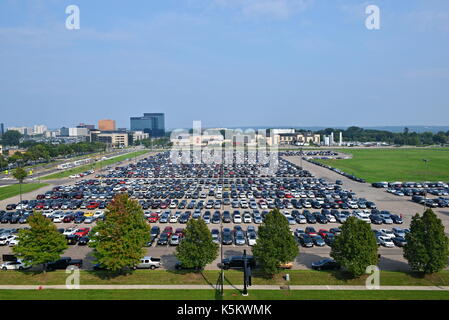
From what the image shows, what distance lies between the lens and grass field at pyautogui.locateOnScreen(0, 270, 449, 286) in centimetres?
1992

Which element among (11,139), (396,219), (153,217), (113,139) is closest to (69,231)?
(153,217)

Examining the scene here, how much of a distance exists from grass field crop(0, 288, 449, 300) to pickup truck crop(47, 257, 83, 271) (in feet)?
11.4

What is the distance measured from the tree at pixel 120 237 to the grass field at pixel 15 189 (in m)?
35.3

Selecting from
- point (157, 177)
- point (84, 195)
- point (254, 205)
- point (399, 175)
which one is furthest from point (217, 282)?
point (399, 175)

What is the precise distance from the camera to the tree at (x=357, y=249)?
63.7 ft

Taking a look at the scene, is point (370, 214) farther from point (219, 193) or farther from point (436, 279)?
point (219, 193)

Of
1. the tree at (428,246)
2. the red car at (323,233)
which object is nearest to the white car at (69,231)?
the red car at (323,233)

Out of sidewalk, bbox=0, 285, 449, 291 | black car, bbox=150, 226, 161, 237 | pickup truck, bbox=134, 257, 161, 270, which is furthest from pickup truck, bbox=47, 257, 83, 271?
black car, bbox=150, 226, 161, 237

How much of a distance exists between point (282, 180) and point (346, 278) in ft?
126

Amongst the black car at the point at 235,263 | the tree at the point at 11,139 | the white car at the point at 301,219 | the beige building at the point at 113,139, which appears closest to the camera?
the black car at the point at 235,263

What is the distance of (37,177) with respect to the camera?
66.6m

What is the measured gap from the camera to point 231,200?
145 ft

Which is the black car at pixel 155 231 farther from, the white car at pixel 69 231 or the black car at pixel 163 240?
the white car at pixel 69 231

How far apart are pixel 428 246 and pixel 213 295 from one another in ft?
41.2
